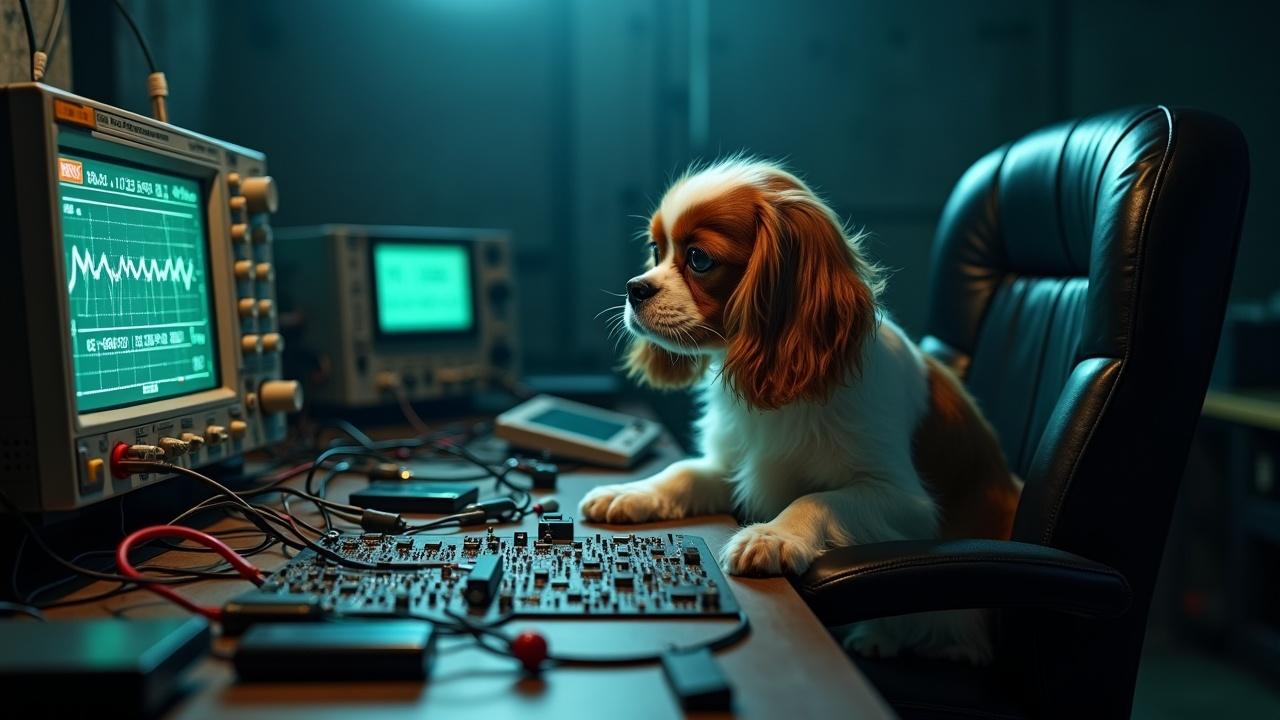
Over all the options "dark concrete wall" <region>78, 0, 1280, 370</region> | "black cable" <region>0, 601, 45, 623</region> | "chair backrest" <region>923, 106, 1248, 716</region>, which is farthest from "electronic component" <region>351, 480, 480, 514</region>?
"dark concrete wall" <region>78, 0, 1280, 370</region>

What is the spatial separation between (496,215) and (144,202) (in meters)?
1.88

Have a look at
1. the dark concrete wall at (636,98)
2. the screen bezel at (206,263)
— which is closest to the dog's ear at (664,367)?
the screen bezel at (206,263)

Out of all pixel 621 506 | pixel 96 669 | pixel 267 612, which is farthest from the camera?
pixel 621 506

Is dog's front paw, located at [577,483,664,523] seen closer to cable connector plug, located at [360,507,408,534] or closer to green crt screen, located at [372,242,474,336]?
cable connector plug, located at [360,507,408,534]

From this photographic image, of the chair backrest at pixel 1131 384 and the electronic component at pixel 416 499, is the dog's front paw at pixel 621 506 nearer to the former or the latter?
the electronic component at pixel 416 499

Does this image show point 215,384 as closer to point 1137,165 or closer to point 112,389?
point 112,389

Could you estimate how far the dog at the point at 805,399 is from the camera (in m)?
1.27

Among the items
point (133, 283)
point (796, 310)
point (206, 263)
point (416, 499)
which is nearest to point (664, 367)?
point (796, 310)

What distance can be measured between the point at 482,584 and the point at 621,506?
0.45 m

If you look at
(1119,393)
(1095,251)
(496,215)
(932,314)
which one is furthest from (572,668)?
(496,215)

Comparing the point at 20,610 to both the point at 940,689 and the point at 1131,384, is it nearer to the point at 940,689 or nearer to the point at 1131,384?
the point at 940,689

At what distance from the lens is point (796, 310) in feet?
4.27

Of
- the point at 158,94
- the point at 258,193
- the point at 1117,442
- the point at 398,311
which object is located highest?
the point at 158,94

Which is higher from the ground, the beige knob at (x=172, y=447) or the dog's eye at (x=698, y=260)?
the dog's eye at (x=698, y=260)
